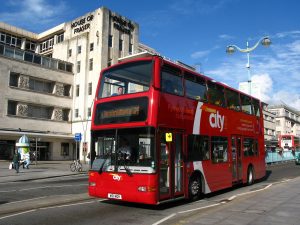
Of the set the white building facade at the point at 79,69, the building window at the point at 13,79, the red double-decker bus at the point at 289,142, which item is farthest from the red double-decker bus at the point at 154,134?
the red double-decker bus at the point at 289,142

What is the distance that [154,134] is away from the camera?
34.4 feet

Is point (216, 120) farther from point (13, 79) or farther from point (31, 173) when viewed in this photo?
point (13, 79)

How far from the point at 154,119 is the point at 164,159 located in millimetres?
1264

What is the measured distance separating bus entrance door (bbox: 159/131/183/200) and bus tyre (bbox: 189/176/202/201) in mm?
732

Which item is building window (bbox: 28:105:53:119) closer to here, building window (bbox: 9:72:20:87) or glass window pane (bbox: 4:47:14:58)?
building window (bbox: 9:72:20:87)

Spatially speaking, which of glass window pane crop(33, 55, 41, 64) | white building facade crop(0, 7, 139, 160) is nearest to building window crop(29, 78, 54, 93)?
white building facade crop(0, 7, 139, 160)

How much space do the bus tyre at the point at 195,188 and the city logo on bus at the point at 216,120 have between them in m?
2.19

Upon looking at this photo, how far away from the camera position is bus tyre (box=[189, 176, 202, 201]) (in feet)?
40.4

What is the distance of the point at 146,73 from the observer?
11234 mm

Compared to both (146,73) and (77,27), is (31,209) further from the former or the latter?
(77,27)

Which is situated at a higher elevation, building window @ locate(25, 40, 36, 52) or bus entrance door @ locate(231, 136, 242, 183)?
building window @ locate(25, 40, 36, 52)

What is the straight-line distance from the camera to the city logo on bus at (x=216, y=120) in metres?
13.7

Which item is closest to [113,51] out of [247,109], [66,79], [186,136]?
[66,79]

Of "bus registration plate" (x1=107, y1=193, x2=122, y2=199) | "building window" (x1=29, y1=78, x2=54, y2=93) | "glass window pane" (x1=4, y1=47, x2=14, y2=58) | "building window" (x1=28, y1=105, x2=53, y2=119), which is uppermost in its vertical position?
"glass window pane" (x1=4, y1=47, x2=14, y2=58)
